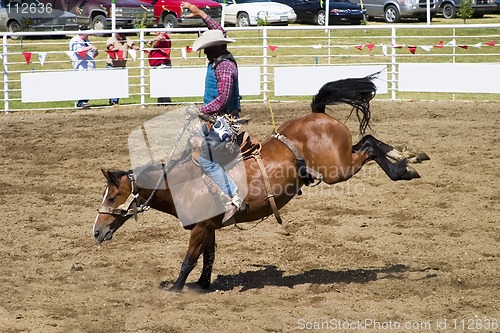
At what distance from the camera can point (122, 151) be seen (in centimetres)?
1164

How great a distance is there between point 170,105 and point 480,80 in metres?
6.06

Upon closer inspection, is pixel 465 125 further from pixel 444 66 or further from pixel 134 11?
pixel 134 11

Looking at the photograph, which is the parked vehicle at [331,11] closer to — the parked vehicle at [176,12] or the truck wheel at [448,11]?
the parked vehicle at [176,12]

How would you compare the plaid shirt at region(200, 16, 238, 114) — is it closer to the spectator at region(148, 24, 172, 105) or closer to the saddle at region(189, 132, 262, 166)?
the saddle at region(189, 132, 262, 166)

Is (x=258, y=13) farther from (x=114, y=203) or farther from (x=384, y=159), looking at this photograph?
(x=114, y=203)

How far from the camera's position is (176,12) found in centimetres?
2548

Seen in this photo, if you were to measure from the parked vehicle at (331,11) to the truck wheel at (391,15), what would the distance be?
1281 mm

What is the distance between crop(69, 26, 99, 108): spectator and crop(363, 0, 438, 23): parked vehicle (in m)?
13.5

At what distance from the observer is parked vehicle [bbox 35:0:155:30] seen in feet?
82.6

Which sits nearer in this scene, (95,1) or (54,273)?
(54,273)

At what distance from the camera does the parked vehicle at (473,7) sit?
2750 cm

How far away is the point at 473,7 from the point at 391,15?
2833 mm

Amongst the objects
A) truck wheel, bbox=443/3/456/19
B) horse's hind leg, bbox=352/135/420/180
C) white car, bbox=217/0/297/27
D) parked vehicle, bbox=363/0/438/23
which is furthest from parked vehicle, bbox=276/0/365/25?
horse's hind leg, bbox=352/135/420/180

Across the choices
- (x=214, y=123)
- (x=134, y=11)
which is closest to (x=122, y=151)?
(x=214, y=123)
